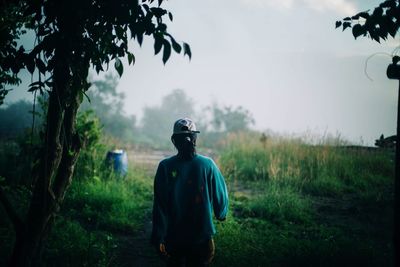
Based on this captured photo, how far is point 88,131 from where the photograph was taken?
23.2 feet

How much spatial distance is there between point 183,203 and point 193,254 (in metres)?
0.44

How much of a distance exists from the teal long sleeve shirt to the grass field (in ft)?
4.50

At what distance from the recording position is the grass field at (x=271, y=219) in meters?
3.47

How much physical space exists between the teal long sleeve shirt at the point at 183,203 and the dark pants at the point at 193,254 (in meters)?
0.06

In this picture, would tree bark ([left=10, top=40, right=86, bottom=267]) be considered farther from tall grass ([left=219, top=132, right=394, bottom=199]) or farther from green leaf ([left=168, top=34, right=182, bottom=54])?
tall grass ([left=219, top=132, right=394, bottom=199])

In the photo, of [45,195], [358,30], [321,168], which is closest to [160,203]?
[45,195]

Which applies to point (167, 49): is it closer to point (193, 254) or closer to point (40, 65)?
point (40, 65)

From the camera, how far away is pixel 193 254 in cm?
232

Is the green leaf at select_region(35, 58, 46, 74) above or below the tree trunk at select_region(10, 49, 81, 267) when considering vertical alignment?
above

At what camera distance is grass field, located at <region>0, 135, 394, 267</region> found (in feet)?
11.4

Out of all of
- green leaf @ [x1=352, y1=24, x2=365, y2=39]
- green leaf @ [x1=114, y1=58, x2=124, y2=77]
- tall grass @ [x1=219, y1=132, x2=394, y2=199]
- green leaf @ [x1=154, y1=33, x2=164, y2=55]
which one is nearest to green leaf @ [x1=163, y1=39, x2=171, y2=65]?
green leaf @ [x1=154, y1=33, x2=164, y2=55]

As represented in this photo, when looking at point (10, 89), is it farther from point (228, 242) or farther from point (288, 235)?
point (288, 235)

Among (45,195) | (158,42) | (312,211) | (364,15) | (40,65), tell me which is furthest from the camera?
(312,211)

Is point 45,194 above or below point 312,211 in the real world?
above
